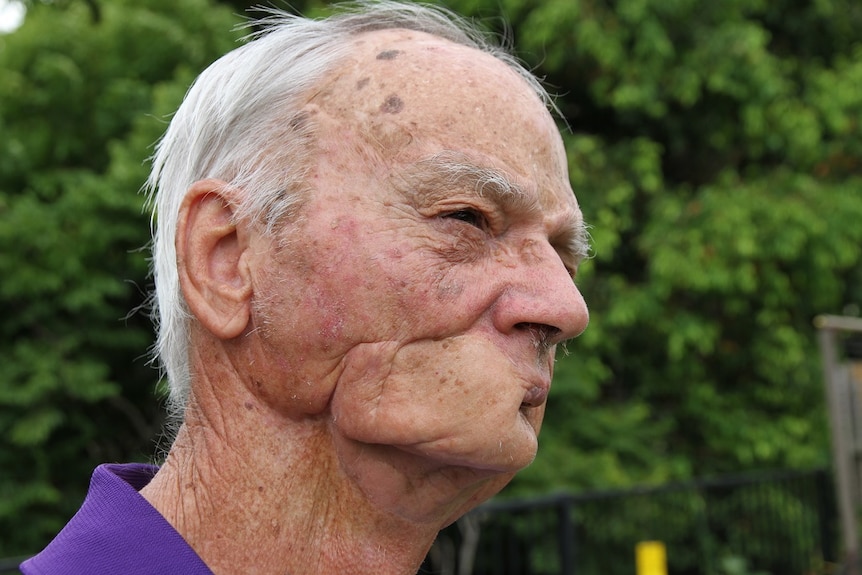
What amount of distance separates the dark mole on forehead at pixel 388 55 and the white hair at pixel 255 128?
5 cm

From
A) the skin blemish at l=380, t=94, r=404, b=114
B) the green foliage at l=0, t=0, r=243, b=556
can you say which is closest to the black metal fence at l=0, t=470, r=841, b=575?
the green foliage at l=0, t=0, r=243, b=556

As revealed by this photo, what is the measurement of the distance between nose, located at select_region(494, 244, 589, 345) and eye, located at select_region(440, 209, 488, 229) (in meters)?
0.08

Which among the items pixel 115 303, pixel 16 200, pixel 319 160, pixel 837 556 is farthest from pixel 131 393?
pixel 837 556

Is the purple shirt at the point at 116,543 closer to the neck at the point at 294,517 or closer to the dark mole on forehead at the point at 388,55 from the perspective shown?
the neck at the point at 294,517

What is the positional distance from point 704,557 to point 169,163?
6954mm

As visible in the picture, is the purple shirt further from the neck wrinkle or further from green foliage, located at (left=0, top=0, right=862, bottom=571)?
green foliage, located at (left=0, top=0, right=862, bottom=571)

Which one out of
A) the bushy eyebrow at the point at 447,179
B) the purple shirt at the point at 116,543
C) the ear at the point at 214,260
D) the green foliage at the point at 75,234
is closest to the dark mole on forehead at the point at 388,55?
the bushy eyebrow at the point at 447,179

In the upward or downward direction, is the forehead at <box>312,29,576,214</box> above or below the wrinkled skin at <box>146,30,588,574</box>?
above

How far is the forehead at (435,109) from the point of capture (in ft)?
4.15

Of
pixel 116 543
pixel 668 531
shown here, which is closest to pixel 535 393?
pixel 116 543

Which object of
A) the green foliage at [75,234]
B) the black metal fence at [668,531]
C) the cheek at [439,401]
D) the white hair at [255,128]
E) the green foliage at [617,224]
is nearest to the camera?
the cheek at [439,401]

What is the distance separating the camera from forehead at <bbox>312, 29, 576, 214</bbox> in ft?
4.15

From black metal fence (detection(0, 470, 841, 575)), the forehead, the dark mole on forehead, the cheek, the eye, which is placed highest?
the dark mole on forehead

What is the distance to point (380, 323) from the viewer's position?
1215mm
